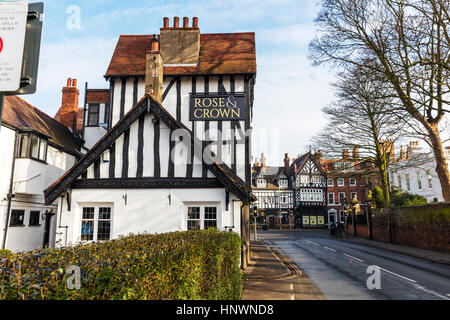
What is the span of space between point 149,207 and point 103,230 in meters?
2.27

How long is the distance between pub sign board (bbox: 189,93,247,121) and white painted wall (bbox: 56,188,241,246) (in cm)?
534

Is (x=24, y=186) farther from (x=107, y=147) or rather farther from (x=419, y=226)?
(x=419, y=226)

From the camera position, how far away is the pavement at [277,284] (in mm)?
9703

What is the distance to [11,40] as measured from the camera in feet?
9.60

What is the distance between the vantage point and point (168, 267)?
3.82m

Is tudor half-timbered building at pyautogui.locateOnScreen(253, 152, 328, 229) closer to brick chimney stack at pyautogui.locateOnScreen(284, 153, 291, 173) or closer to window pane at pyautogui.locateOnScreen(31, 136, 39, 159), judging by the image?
brick chimney stack at pyautogui.locateOnScreen(284, 153, 291, 173)

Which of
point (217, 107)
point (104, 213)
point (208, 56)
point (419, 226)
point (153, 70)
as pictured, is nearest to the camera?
point (104, 213)

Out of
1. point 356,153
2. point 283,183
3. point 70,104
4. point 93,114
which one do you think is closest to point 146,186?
point 93,114

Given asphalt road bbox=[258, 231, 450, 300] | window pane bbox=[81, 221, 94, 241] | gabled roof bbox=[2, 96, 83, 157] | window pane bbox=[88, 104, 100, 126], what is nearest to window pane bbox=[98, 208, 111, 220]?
window pane bbox=[81, 221, 94, 241]
